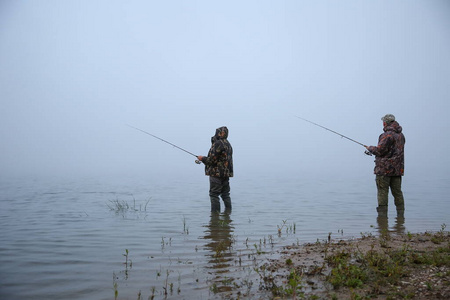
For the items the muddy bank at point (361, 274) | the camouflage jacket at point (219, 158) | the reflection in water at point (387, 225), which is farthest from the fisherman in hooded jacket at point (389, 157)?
the muddy bank at point (361, 274)

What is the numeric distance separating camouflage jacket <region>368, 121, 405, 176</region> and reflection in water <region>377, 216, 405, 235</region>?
3.65 feet

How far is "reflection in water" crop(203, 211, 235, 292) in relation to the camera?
4252mm

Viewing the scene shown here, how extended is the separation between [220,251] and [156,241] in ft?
5.46

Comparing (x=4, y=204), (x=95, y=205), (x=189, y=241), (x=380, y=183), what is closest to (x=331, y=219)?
(x=380, y=183)

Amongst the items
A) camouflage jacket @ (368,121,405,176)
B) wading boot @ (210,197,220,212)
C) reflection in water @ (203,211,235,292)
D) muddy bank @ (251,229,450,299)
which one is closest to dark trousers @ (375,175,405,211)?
camouflage jacket @ (368,121,405,176)

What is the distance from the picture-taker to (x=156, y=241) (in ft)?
22.0

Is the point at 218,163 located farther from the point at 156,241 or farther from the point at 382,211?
the point at 382,211

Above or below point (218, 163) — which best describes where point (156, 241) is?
below

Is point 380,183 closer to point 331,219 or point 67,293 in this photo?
point 331,219

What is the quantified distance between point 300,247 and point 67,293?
140 inches

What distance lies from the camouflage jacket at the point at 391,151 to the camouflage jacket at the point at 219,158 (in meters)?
3.73

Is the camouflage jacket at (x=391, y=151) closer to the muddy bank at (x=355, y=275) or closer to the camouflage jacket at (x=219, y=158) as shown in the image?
the camouflage jacket at (x=219, y=158)

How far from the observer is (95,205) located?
12328 millimetres

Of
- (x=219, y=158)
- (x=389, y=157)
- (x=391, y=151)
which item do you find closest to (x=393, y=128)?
(x=391, y=151)
